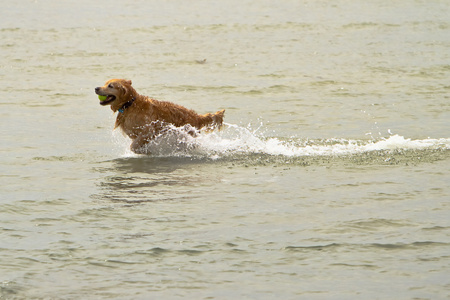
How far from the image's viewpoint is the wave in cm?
1071

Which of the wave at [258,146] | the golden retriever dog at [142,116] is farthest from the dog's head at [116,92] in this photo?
the wave at [258,146]

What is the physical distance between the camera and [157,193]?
8.89 meters

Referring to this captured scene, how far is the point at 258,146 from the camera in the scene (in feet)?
36.1

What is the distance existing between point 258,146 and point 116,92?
2024mm

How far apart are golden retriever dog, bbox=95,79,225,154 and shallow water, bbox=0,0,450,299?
0.19 meters

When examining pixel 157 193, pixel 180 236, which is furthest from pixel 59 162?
pixel 180 236

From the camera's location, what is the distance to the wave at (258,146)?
10.7 m

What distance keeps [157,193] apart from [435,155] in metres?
3.70

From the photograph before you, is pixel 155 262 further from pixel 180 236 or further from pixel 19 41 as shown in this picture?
pixel 19 41

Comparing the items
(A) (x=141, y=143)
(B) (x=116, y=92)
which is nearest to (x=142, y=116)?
(A) (x=141, y=143)

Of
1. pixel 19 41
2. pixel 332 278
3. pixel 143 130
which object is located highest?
pixel 19 41

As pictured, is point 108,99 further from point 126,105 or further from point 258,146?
point 258,146

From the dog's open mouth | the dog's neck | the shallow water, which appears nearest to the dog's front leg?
the shallow water

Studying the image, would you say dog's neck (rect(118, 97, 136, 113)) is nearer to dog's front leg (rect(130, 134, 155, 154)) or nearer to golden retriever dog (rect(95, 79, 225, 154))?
golden retriever dog (rect(95, 79, 225, 154))
